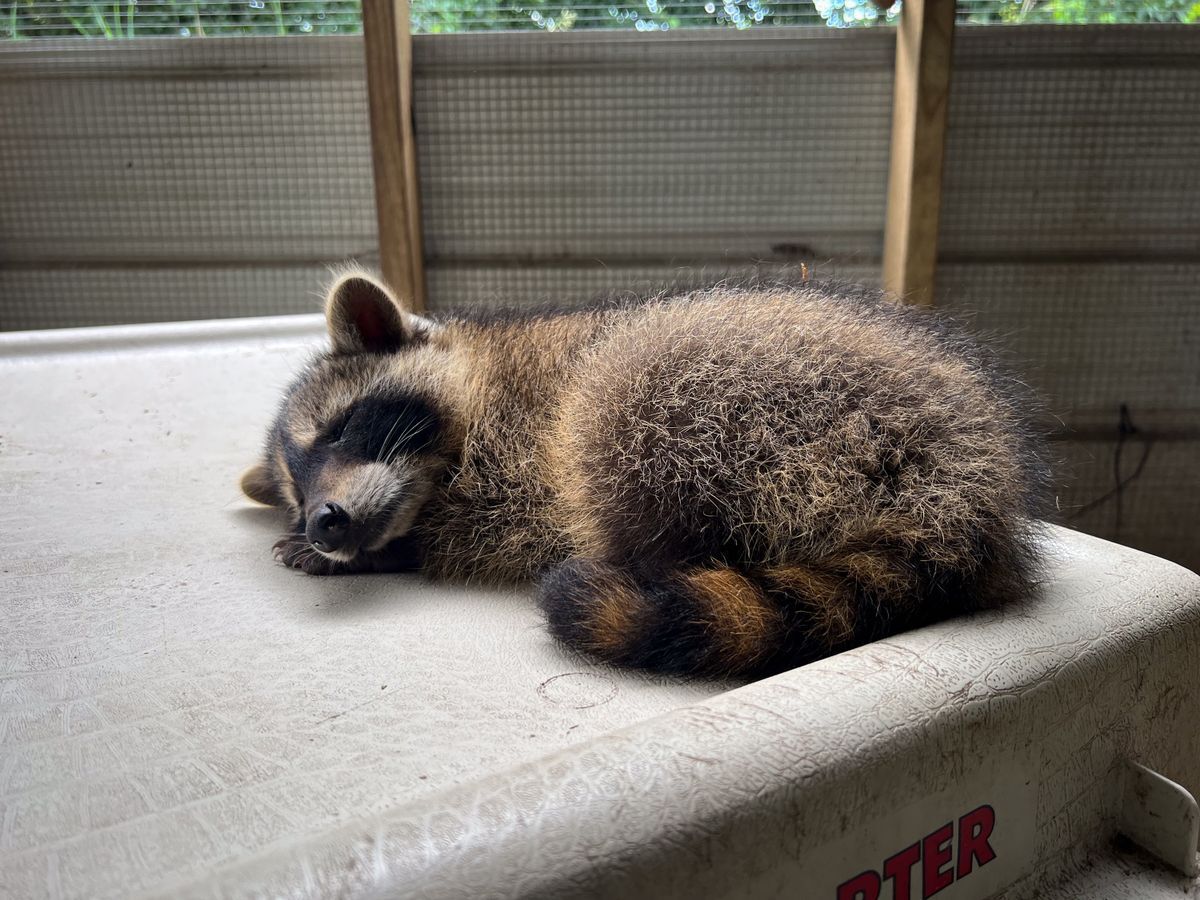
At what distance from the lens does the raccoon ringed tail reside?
Result: 1318mm

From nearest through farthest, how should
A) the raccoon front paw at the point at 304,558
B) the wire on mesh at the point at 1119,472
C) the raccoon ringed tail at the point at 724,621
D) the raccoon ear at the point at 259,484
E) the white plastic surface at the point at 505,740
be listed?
the white plastic surface at the point at 505,740, the raccoon ringed tail at the point at 724,621, the raccoon front paw at the point at 304,558, the raccoon ear at the point at 259,484, the wire on mesh at the point at 1119,472

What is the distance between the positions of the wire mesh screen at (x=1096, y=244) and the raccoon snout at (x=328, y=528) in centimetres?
236

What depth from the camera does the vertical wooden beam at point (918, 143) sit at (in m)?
2.88

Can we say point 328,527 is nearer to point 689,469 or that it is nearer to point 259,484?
point 259,484

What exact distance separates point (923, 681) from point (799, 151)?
8.43 feet

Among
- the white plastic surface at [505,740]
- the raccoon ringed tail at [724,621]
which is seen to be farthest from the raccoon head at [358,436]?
the raccoon ringed tail at [724,621]

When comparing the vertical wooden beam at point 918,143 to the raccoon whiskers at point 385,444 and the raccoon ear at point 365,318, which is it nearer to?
the raccoon ear at point 365,318

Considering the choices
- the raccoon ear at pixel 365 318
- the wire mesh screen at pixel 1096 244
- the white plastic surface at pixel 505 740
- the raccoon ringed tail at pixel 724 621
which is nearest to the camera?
the white plastic surface at pixel 505 740

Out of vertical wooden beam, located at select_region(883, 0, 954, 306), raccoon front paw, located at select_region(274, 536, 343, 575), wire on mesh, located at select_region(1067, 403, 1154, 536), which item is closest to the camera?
raccoon front paw, located at select_region(274, 536, 343, 575)

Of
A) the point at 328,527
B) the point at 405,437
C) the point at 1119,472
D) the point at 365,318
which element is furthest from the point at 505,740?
the point at 1119,472

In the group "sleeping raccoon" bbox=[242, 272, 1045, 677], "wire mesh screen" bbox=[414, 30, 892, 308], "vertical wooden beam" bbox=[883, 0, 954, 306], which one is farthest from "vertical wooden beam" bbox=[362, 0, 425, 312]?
"vertical wooden beam" bbox=[883, 0, 954, 306]

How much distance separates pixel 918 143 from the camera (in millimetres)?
2955

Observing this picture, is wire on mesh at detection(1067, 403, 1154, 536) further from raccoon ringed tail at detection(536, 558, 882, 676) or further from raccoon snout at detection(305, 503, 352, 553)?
raccoon snout at detection(305, 503, 352, 553)

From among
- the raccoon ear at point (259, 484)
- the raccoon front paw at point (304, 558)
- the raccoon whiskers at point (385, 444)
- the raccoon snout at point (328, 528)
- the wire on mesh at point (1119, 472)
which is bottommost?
the wire on mesh at point (1119, 472)
